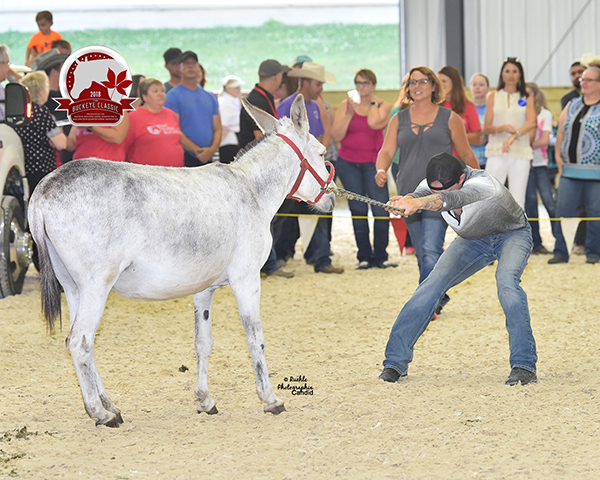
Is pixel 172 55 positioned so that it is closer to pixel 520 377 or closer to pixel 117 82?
pixel 117 82

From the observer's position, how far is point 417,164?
654cm

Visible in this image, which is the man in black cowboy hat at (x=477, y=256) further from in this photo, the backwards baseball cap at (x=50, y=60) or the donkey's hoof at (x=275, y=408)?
the backwards baseball cap at (x=50, y=60)

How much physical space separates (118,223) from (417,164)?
3504 millimetres

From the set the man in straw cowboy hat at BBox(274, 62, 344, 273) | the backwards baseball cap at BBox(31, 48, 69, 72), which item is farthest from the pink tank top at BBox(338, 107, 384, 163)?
the backwards baseball cap at BBox(31, 48, 69, 72)

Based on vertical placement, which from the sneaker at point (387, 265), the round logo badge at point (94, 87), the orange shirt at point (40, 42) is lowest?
the sneaker at point (387, 265)

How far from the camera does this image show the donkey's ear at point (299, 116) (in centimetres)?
447

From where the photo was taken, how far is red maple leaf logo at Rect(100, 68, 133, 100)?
9211mm

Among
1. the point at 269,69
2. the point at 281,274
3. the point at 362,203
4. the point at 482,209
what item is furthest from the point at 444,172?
the point at 281,274

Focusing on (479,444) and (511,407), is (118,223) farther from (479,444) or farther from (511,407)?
(511,407)

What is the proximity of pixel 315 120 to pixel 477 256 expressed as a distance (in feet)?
14.6

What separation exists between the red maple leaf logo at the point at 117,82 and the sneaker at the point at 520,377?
20.6ft

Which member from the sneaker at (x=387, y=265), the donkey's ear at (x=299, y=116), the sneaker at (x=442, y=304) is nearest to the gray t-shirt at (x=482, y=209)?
the donkey's ear at (x=299, y=116)

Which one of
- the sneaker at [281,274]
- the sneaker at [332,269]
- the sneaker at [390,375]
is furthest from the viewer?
the sneaker at [332,269]

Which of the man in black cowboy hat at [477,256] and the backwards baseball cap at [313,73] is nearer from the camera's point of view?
the man in black cowboy hat at [477,256]
